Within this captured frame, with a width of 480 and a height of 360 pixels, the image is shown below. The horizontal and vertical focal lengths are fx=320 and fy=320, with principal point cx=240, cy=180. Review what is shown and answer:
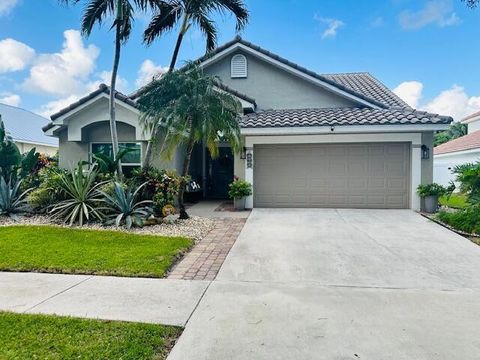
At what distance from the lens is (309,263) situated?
6152 mm

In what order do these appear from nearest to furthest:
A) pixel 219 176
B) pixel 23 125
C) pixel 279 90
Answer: pixel 279 90 → pixel 219 176 → pixel 23 125

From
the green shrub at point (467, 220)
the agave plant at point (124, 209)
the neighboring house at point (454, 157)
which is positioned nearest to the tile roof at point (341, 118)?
the green shrub at point (467, 220)

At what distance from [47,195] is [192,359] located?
889 centimetres

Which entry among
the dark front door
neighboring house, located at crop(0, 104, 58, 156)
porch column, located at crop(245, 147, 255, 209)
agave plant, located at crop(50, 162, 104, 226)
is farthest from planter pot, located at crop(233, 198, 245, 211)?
neighboring house, located at crop(0, 104, 58, 156)

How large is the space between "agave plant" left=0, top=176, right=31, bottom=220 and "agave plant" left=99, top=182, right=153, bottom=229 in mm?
3093

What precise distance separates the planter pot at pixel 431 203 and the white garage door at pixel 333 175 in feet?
2.51

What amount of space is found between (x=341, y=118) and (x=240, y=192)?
4866mm

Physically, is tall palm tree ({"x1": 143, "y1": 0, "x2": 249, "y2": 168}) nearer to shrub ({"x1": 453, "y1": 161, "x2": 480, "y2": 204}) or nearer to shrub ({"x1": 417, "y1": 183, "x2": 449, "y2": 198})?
shrub ({"x1": 417, "y1": 183, "x2": 449, "y2": 198})

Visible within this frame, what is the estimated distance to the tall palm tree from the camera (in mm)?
11000

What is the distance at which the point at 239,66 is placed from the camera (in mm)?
15906

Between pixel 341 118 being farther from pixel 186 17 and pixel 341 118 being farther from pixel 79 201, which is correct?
pixel 79 201

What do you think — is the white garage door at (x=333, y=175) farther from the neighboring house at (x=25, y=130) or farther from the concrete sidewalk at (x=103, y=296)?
the neighboring house at (x=25, y=130)

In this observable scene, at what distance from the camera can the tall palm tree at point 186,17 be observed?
36.1 feet

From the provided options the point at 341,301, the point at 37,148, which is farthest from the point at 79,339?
the point at 37,148
